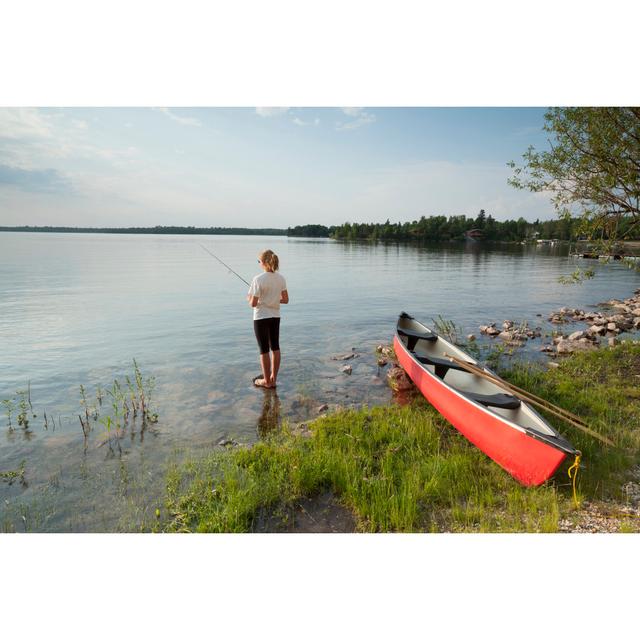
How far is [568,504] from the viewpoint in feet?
11.8

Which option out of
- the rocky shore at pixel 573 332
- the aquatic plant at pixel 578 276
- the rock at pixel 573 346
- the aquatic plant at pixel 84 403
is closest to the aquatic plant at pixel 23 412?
the aquatic plant at pixel 84 403

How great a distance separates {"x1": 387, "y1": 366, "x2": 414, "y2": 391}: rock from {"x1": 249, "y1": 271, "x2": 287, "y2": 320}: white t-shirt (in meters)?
2.79

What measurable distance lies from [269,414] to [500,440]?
369cm

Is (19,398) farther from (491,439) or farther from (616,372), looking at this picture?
(616,372)

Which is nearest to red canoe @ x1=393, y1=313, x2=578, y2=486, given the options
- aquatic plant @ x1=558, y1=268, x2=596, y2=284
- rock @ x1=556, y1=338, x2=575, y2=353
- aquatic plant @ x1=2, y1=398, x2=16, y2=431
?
aquatic plant @ x1=558, y1=268, x2=596, y2=284

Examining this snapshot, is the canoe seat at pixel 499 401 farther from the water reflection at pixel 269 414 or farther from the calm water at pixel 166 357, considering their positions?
the water reflection at pixel 269 414

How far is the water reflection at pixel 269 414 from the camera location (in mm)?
5727

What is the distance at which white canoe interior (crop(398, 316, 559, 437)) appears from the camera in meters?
4.43

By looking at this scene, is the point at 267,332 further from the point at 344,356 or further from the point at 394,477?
the point at 394,477

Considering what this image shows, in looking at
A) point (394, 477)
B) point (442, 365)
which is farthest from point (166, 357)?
point (394, 477)

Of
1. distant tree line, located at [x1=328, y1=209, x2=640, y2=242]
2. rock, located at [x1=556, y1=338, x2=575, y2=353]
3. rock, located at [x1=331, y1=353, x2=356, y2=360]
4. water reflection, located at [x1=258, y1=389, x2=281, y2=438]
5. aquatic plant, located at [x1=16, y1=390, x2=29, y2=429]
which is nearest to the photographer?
water reflection, located at [x1=258, y1=389, x2=281, y2=438]

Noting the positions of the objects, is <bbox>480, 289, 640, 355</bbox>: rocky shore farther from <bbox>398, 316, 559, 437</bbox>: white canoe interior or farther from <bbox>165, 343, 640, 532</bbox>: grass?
<bbox>165, 343, 640, 532</bbox>: grass

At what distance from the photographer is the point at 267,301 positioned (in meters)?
6.44
